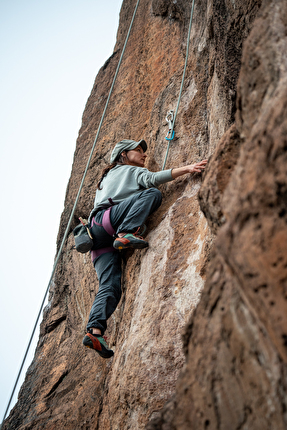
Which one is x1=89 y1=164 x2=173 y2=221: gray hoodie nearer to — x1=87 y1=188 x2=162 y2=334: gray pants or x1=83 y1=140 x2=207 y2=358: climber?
x1=83 y1=140 x2=207 y2=358: climber

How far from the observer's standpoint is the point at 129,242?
3.40 metres

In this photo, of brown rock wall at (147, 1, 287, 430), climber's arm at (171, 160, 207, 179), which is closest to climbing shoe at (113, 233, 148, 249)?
climber's arm at (171, 160, 207, 179)

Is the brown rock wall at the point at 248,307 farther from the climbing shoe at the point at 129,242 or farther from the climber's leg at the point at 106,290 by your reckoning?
the climbing shoe at the point at 129,242

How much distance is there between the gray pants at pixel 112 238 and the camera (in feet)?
11.1

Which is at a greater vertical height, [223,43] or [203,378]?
[223,43]

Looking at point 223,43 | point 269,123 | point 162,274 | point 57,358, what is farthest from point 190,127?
point 57,358

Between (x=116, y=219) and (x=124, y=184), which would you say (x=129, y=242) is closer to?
(x=116, y=219)

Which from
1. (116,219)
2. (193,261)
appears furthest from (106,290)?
(193,261)

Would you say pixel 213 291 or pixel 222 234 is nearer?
pixel 222 234

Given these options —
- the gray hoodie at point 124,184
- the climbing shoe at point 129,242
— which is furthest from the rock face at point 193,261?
the gray hoodie at point 124,184

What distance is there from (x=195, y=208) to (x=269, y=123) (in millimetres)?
2019

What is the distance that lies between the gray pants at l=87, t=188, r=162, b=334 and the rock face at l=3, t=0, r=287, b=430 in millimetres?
193

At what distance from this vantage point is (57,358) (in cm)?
453

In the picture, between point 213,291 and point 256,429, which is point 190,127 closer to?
point 213,291
